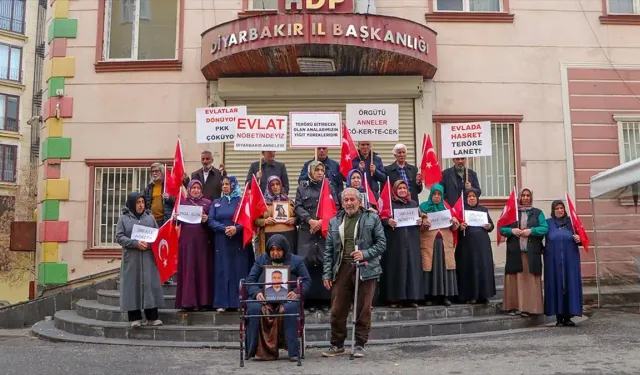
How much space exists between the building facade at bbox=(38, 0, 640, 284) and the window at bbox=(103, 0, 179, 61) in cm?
5

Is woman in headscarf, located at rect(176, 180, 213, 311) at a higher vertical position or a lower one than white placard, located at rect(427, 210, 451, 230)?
lower

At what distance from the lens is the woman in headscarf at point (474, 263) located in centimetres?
930

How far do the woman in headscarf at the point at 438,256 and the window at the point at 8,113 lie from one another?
126 feet

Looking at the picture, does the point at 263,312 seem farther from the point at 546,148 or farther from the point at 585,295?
the point at 546,148

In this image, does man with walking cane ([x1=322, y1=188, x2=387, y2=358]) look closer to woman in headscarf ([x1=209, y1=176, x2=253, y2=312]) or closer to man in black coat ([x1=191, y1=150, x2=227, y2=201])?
woman in headscarf ([x1=209, y1=176, x2=253, y2=312])

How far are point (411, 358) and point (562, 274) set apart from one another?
311 cm

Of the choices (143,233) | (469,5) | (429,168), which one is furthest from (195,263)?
(469,5)

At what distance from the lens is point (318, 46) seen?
11609 millimetres

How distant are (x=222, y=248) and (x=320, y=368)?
107 inches

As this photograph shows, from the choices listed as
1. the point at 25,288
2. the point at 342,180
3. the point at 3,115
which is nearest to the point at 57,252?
the point at 342,180

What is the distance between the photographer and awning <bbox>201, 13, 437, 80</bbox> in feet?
37.7

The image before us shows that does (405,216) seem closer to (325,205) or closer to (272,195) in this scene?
(325,205)

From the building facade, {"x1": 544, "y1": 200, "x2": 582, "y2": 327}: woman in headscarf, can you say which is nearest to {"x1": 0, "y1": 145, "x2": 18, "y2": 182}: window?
the building facade

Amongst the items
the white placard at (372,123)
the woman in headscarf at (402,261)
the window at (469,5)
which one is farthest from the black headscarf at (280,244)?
the window at (469,5)
